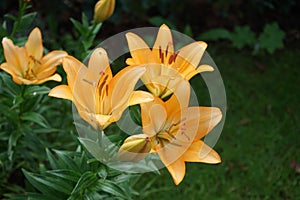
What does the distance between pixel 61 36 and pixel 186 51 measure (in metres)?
1.82

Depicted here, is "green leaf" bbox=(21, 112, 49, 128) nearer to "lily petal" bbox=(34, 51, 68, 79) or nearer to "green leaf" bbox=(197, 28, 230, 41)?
"lily petal" bbox=(34, 51, 68, 79)

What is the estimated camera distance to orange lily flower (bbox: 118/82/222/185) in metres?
1.02

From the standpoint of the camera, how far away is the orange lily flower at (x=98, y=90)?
1.02m

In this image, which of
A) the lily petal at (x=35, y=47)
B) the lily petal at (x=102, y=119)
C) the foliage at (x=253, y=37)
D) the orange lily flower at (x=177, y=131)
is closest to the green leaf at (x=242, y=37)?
the foliage at (x=253, y=37)

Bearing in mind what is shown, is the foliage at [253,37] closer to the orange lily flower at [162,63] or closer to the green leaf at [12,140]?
the green leaf at [12,140]

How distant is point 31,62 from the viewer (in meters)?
1.42

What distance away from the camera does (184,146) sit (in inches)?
41.6

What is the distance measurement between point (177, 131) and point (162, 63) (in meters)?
0.16

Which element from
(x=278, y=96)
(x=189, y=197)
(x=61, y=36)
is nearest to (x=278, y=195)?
(x=189, y=197)

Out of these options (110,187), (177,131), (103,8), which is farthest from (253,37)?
(177,131)

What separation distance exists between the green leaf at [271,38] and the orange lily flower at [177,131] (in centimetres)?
190

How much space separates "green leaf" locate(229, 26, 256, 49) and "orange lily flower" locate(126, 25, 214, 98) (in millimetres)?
1792

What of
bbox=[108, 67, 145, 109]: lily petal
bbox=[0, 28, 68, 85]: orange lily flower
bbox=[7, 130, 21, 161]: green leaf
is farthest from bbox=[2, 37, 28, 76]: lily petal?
bbox=[108, 67, 145, 109]: lily petal

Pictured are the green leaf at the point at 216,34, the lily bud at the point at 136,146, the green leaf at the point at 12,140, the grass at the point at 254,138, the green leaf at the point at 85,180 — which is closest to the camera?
the lily bud at the point at 136,146
